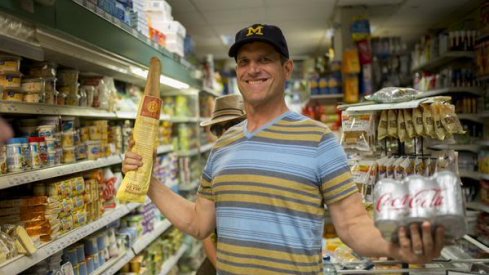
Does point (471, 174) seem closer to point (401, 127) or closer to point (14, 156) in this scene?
point (401, 127)

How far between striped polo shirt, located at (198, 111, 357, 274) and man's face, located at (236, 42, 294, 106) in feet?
0.43

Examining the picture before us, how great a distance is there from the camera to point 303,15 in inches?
256

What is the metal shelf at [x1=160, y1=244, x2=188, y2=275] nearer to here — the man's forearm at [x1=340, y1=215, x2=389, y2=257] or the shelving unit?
the shelving unit

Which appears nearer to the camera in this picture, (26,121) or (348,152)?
(26,121)

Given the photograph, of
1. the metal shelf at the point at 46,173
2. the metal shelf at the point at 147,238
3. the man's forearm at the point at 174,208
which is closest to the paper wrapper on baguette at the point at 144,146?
the man's forearm at the point at 174,208

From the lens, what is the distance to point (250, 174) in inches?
63.1

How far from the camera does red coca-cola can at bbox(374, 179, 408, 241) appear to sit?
109 cm

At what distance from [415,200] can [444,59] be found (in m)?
5.80

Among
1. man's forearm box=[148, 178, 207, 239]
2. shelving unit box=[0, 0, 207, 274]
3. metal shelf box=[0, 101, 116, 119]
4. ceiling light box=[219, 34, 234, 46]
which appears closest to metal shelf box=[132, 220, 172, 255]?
shelving unit box=[0, 0, 207, 274]

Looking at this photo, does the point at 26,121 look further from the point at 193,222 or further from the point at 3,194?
the point at 193,222

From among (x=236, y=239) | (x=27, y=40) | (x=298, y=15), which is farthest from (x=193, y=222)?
(x=298, y=15)

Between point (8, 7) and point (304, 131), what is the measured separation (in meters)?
1.21

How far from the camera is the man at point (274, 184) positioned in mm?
1523

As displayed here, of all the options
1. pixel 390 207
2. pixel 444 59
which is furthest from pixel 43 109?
pixel 444 59
